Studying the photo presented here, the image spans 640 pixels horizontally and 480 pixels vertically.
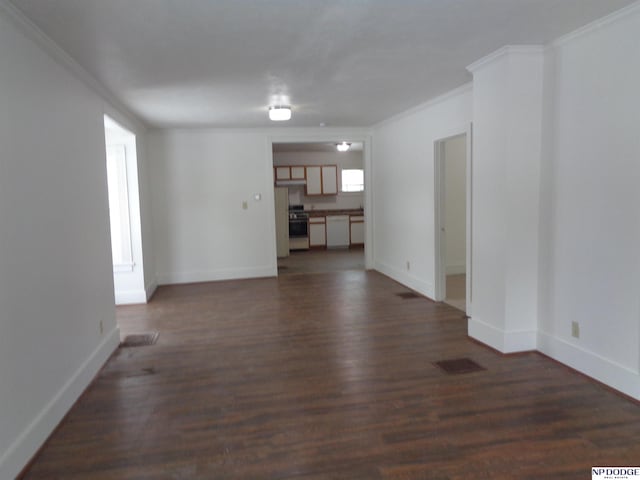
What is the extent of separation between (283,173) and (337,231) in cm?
193

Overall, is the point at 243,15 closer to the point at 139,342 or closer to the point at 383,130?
the point at 139,342

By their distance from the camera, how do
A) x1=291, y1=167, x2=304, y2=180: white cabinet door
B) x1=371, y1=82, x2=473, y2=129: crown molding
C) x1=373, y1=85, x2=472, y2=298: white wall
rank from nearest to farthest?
x1=371, y1=82, x2=473, y2=129: crown molding, x1=373, y1=85, x2=472, y2=298: white wall, x1=291, y1=167, x2=304, y2=180: white cabinet door

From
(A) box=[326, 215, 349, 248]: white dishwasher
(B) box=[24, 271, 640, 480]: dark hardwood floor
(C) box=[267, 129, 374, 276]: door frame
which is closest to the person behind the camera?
(B) box=[24, 271, 640, 480]: dark hardwood floor

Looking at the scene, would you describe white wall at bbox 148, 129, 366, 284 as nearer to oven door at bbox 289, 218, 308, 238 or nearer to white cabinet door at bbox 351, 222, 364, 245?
oven door at bbox 289, 218, 308, 238

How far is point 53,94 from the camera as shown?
284cm

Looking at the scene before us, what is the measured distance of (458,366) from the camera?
3.27 meters

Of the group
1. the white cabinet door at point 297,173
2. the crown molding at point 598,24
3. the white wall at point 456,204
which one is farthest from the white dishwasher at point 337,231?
the crown molding at point 598,24

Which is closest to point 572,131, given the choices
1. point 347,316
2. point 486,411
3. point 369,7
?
point 369,7

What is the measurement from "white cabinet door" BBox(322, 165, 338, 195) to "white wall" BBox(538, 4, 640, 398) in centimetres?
748

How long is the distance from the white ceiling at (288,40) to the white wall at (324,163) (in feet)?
20.0

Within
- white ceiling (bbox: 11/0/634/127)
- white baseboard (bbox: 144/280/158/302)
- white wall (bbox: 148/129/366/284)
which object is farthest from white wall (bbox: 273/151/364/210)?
white ceiling (bbox: 11/0/634/127)

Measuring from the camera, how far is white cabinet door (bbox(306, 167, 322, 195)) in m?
10.5
